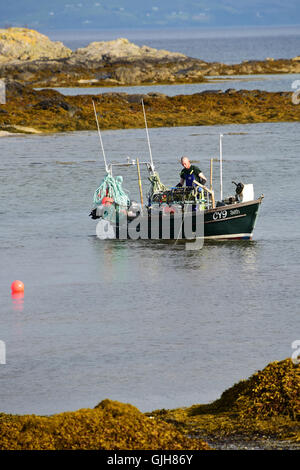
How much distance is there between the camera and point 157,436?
828 centimetres

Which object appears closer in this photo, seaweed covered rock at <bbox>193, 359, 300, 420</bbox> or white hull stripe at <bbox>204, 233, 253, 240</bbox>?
seaweed covered rock at <bbox>193, 359, 300, 420</bbox>

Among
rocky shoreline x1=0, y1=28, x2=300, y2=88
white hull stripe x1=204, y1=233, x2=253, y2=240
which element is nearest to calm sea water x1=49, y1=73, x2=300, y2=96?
rocky shoreline x1=0, y1=28, x2=300, y2=88

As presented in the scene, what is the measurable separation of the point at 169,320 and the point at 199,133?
111 feet

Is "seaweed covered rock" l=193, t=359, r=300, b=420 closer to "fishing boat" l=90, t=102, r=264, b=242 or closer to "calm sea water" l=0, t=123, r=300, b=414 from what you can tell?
"calm sea water" l=0, t=123, r=300, b=414

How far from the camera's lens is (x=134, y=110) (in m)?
55.8

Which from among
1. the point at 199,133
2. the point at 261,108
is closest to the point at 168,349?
the point at 199,133

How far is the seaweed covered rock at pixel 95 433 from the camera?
8.16 meters

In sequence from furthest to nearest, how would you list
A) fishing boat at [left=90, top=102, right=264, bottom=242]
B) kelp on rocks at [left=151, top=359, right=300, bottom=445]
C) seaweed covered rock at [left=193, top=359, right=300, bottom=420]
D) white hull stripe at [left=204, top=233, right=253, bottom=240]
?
white hull stripe at [left=204, top=233, right=253, bottom=240] → fishing boat at [left=90, top=102, right=264, bottom=242] → seaweed covered rock at [left=193, top=359, right=300, bottom=420] → kelp on rocks at [left=151, top=359, right=300, bottom=445]

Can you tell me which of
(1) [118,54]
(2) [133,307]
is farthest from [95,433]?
(1) [118,54]

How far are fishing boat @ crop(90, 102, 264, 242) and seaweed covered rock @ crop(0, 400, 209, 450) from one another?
12.6 meters

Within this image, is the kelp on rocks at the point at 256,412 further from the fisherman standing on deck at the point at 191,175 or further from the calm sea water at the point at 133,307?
the fisherman standing on deck at the point at 191,175

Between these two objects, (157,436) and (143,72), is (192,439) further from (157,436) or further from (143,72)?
(143,72)

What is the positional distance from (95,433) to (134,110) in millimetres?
48411

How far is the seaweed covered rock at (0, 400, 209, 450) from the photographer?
8.16 metres
